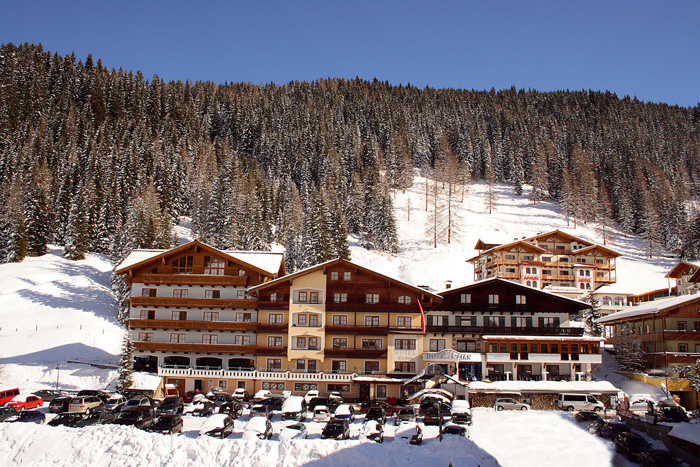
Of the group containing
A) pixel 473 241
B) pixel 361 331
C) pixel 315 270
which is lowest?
pixel 361 331

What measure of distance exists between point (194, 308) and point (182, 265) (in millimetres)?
4499

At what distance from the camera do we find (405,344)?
2026 inches

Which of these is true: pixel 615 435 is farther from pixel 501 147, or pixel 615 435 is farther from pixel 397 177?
pixel 501 147

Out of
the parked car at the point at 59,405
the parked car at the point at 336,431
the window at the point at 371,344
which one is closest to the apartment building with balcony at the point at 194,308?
the window at the point at 371,344

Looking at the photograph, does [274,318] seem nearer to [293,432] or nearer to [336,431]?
[336,431]

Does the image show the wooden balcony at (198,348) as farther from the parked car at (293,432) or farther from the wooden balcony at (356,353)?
the parked car at (293,432)

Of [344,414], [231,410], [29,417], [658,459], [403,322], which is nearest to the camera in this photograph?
[658,459]

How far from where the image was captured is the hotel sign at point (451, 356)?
49.2m

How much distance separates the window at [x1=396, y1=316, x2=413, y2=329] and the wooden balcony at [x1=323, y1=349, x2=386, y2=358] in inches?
108

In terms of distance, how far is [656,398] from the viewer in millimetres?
45688

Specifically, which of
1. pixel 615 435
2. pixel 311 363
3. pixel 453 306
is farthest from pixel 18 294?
pixel 615 435

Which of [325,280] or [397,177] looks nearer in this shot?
[325,280]

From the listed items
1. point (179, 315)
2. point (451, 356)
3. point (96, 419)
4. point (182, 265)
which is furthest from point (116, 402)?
point (451, 356)

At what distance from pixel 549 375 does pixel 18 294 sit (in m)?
64.5
